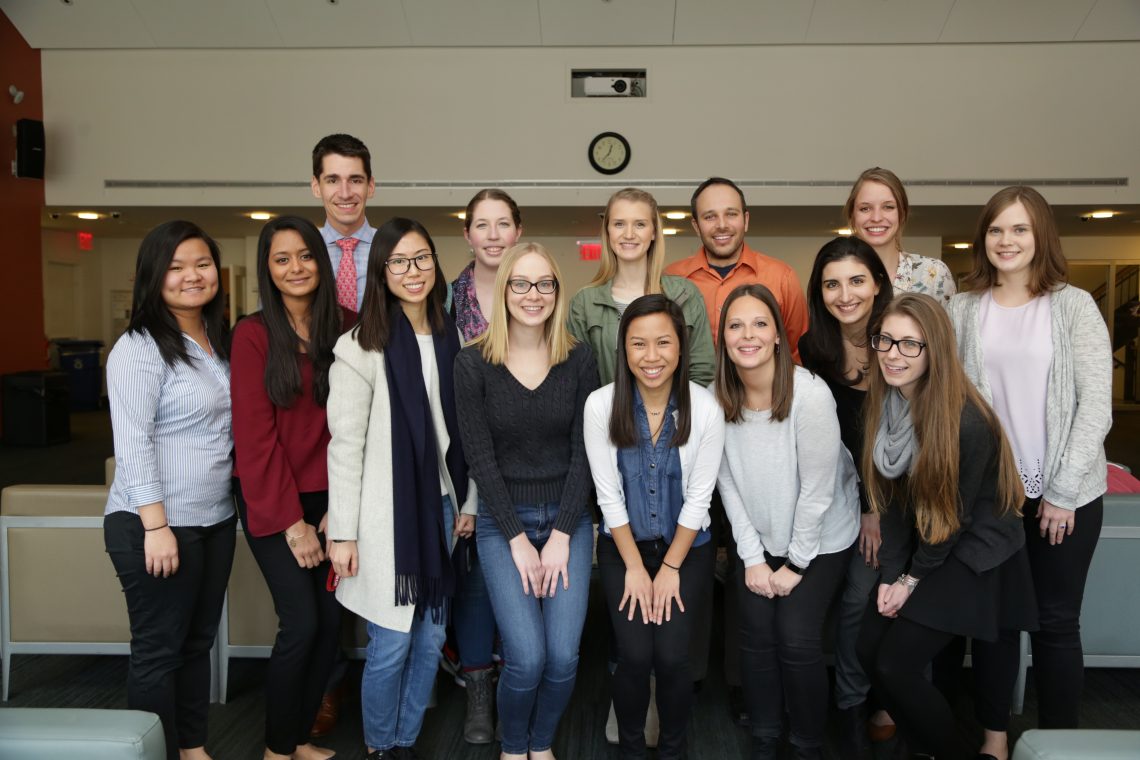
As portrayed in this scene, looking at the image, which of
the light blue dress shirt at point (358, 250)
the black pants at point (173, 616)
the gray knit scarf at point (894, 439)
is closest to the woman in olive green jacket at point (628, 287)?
the gray knit scarf at point (894, 439)

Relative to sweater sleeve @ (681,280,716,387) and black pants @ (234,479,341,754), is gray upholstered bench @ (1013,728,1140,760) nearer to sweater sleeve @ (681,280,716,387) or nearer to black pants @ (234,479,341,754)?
sweater sleeve @ (681,280,716,387)

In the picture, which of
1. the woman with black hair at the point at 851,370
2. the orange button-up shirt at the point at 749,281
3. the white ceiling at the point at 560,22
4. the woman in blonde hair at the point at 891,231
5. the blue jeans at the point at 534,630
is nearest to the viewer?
the blue jeans at the point at 534,630

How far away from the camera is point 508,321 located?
2234 millimetres

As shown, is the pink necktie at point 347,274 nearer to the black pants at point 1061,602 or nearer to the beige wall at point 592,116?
the black pants at point 1061,602

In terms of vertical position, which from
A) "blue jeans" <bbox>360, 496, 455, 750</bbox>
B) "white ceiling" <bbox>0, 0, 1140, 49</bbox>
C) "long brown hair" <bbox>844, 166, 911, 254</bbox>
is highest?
"white ceiling" <bbox>0, 0, 1140, 49</bbox>

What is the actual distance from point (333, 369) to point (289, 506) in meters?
0.40

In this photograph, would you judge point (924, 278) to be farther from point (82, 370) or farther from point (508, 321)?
point (82, 370)

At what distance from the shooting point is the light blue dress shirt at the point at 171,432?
Answer: 1925 millimetres

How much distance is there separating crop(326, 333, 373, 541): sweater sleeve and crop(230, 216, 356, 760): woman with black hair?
3.5 inches

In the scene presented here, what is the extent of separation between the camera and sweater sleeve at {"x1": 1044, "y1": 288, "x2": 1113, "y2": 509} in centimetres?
206

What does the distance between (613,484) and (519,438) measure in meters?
0.30

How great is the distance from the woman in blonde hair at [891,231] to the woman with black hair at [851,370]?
0.32 metres

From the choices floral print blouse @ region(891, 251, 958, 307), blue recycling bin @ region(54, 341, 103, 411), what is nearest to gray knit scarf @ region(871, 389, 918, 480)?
floral print blouse @ region(891, 251, 958, 307)

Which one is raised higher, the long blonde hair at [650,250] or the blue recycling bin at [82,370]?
the long blonde hair at [650,250]
